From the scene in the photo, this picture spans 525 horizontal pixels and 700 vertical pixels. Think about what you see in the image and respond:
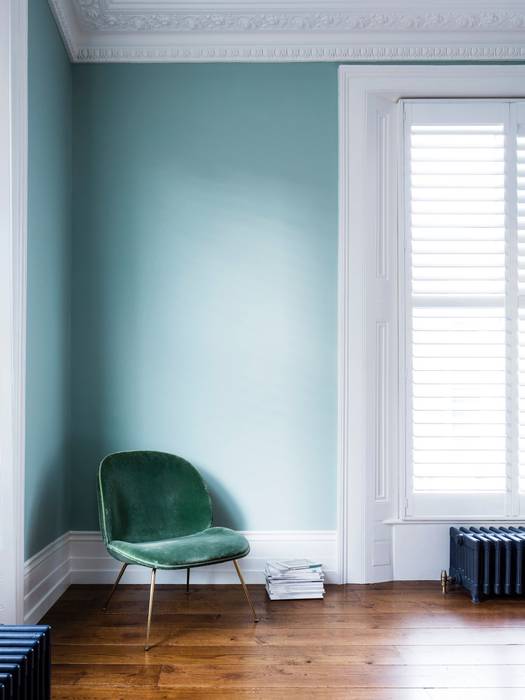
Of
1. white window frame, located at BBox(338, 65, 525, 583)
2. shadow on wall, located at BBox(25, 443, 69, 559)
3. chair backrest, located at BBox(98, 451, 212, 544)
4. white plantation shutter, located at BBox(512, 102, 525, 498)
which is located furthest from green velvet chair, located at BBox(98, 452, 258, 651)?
Result: white plantation shutter, located at BBox(512, 102, 525, 498)

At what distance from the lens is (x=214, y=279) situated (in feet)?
12.3

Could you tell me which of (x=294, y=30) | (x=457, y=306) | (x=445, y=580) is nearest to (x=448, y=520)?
(x=445, y=580)

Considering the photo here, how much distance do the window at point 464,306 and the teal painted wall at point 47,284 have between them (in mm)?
1928

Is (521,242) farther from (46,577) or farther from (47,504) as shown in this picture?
(46,577)

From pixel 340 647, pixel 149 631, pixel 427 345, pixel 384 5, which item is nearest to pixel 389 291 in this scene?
pixel 427 345

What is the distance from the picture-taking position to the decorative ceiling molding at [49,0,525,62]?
3.57 metres

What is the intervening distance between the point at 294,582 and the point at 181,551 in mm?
760

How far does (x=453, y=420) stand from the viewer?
12.1 feet

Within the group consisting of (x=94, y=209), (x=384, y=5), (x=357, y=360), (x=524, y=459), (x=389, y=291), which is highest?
(x=384, y=5)

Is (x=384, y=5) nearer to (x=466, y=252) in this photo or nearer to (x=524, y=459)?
(x=466, y=252)

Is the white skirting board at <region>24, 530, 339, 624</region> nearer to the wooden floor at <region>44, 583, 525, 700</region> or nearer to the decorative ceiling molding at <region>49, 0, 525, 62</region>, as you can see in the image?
the wooden floor at <region>44, 583, 525, 700</region>

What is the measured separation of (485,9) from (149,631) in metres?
3.65

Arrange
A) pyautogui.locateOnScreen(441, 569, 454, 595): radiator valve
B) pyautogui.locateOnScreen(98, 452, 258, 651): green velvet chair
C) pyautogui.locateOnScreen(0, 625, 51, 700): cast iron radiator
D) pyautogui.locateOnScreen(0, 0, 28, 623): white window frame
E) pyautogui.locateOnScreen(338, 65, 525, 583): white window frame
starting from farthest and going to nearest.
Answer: pyautogui.locateOnScreen(338, 65, 525, 583): white window frame < pyautogui.locateOnScreen(441, 569, 454, 595): radiator valve < pyautogui.locateOnScreen(98, 452, 258, 651): green velvet chair < pyautogui.locateOnScreen(0, 0, 28, 623): white window frame < pyautogui.locateOnScreen(0, 625, 51, 700): cast iron radiator

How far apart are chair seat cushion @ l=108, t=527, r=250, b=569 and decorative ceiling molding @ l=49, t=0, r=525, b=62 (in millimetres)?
2671
